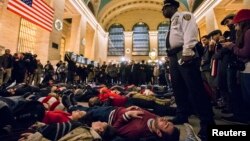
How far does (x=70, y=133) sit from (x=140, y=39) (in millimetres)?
24398

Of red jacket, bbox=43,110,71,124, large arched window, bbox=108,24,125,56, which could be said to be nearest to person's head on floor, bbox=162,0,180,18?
red jacket, bbox=43,110,71,124

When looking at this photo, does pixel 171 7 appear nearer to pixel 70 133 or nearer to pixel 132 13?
pixel 70 133

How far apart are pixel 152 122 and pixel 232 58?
1850 mm

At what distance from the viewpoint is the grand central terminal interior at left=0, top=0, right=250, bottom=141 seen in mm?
1984

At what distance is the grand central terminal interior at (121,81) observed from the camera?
198 cm

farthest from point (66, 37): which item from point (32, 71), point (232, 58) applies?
point (232, 58)

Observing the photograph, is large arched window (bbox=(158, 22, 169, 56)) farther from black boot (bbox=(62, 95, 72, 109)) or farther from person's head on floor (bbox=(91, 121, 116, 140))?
person's head on floor (bbox=(91, 121, 116, 140))

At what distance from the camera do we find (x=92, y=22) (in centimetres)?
1938

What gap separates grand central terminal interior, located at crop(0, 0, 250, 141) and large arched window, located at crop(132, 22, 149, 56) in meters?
4.97

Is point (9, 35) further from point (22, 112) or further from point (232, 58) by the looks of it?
point (232, 58)

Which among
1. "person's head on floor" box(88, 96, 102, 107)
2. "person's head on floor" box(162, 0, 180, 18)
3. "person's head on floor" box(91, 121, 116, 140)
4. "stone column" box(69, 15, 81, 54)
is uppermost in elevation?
"stone column" box(69, 15, 81, 54)

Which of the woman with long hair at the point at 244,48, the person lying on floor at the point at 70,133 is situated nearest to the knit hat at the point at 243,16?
the woman with long hair at the point at 244,48

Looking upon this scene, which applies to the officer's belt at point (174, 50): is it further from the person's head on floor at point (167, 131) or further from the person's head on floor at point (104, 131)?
the person's head on floor at point (104, 131)

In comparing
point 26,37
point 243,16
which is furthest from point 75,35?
point 243,16
